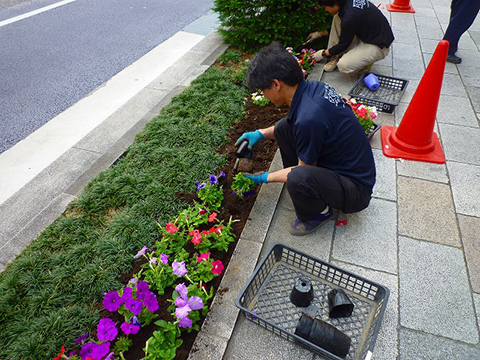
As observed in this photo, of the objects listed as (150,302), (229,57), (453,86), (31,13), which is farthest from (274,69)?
(31,13)

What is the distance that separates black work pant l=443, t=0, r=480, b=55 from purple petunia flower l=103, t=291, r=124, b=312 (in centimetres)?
564

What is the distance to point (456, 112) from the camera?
12.8ft

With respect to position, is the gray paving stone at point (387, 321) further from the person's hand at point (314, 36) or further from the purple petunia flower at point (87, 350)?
the person's hand at point (314, 36)

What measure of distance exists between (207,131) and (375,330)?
2.48 metres

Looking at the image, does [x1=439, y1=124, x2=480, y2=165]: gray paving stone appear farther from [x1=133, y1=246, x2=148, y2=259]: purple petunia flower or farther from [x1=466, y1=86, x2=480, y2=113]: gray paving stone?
[x1=133, y1=246, x2=148, y2=259]: purple petunia flower

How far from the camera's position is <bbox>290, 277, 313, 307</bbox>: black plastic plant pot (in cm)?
197

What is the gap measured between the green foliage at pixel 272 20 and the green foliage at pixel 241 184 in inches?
125

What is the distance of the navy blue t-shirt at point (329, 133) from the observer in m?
2.03

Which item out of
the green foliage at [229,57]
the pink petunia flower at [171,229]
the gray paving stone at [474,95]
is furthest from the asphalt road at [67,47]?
the gray paving stone at [474,95]

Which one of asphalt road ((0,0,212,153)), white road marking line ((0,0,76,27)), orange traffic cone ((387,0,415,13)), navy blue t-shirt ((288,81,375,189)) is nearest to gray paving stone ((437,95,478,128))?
navy blue t-shirt ((288,81,375,189))

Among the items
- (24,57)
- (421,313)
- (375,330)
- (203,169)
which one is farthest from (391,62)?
(24,57)

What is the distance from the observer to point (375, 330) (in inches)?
67.4

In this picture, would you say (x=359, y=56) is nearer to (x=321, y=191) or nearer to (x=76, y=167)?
(x=321, y=191)

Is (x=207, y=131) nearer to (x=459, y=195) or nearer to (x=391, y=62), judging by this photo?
(x=459, y=195)
